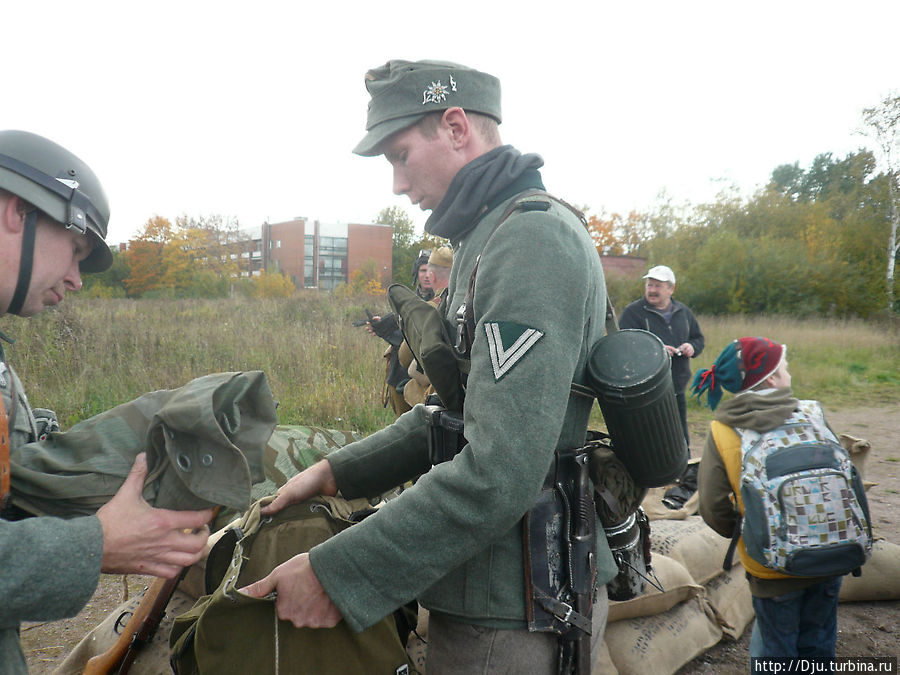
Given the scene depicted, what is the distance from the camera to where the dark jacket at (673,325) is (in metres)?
7.03

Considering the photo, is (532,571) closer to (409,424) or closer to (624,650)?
(409,424)

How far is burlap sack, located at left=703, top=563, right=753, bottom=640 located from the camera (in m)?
3.56

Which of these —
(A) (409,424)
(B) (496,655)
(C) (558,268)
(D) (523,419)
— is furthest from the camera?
(A) (409,424)

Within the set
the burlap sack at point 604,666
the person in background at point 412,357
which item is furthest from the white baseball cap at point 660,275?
the burlap sack at point 604,666

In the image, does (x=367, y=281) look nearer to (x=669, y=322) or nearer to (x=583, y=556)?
(x=669, y=322)

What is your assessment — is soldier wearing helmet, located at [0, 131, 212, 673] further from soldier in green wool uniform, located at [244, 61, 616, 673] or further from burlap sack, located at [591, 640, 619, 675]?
burlap sack, located at [591, 640, 619, 675]

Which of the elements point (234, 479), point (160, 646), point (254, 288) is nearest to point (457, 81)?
point (234, 479)

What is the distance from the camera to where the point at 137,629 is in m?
1.96

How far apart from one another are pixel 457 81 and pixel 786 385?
7.73ft

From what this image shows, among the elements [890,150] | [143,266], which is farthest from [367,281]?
[890,150]

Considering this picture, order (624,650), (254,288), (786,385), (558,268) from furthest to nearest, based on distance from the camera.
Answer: (254,288)
(624,650)
(786,385)
(558,268)

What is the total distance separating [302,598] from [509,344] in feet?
2.48

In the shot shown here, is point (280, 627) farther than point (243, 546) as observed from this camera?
No

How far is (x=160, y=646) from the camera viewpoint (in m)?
2.01
